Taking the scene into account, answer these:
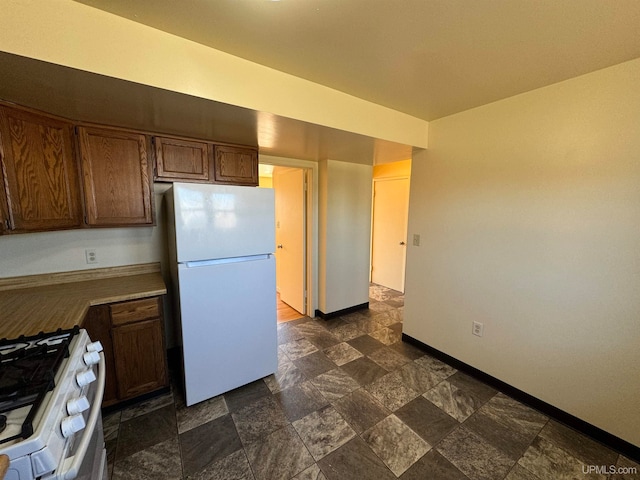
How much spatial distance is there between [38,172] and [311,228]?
7.62ft

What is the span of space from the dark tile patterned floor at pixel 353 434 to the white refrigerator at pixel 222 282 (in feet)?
0.80

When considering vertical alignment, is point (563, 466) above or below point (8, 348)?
below

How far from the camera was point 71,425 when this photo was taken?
2.64ft

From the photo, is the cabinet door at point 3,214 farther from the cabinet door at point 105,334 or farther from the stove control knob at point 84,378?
the stove control knob at point 84,378

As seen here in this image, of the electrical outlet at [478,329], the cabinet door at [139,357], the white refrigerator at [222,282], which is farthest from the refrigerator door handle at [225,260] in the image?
the electrical outlet at [478,329]

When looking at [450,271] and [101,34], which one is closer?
[101,34]

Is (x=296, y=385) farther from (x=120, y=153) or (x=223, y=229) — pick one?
(x=120, y=153)

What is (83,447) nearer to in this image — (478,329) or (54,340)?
(54,340)

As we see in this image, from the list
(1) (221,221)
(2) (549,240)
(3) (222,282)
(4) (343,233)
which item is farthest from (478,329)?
(1) (221,221)

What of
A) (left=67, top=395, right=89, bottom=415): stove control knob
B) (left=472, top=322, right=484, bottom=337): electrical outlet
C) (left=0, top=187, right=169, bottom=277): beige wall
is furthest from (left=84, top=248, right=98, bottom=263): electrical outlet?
(left=472, top=322, right=484, bottom=337): electrical outlet

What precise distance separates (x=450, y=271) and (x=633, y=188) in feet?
3.94

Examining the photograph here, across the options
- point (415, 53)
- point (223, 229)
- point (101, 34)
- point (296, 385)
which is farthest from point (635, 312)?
point (101, 34)

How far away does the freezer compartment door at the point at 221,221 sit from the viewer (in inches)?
66.6

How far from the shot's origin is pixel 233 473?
1.43m
